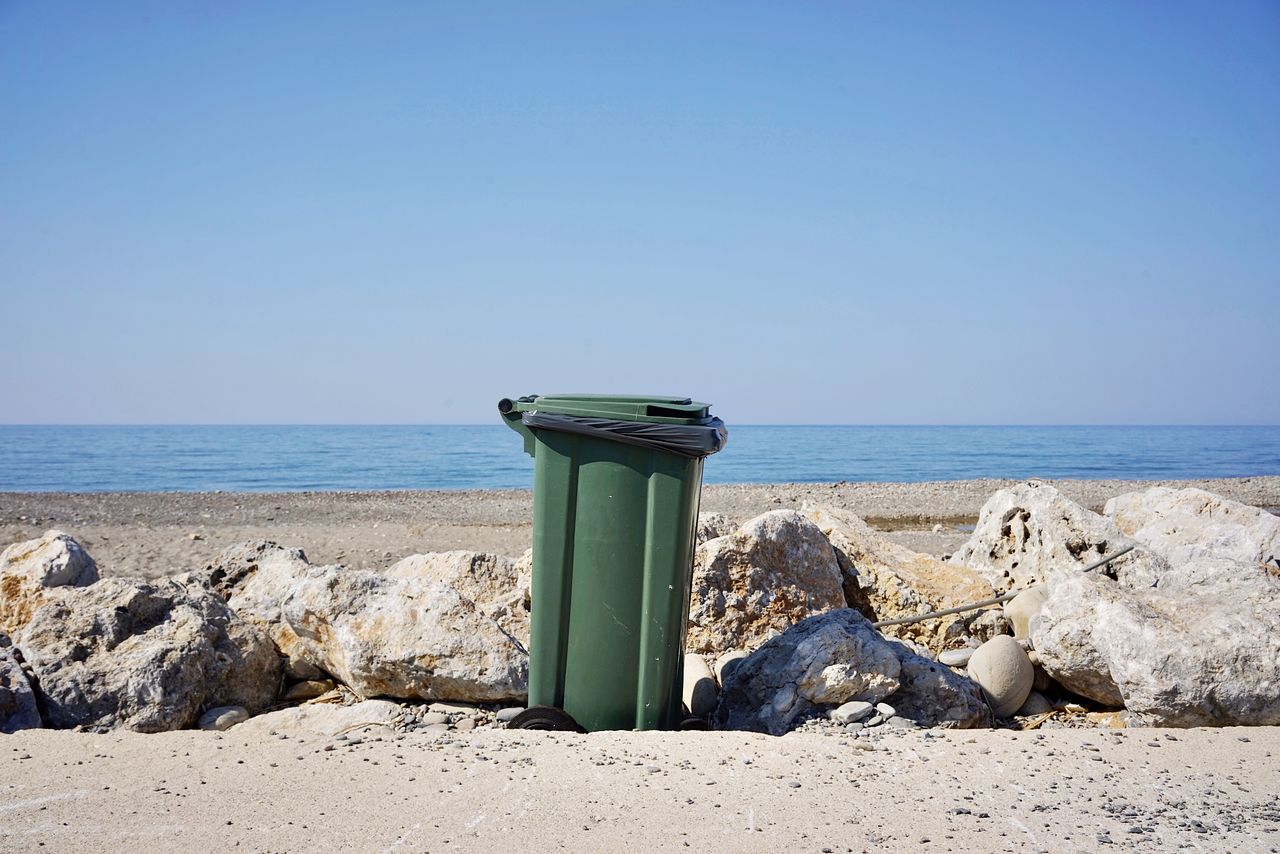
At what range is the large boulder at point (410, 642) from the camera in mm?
4328

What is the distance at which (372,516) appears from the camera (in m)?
18.4

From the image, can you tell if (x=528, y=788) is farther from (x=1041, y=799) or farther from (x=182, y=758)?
(x=1041, y=799)

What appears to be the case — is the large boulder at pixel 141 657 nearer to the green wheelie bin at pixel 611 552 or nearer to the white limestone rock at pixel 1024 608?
the green wheelie bin at pixel 611 552

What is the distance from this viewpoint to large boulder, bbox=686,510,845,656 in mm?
5237

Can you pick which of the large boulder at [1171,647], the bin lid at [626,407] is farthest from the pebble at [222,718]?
the large boulder at [1171,647]

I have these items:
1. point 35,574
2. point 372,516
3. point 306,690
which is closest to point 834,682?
point 306,690

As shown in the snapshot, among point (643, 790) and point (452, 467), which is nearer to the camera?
point (643, 790)

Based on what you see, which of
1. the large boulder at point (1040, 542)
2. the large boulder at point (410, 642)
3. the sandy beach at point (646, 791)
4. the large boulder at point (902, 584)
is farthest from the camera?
the large boulder at point (1040, 542)

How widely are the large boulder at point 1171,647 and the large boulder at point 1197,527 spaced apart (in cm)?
97

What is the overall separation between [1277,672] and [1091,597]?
805 millimetres

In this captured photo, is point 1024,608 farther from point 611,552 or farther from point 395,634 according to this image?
point 395,634

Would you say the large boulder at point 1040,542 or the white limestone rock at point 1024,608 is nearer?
the white limestone rock at point 1024,608

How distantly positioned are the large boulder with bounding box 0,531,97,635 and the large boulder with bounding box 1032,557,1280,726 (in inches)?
206

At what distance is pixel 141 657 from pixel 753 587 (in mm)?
3167
